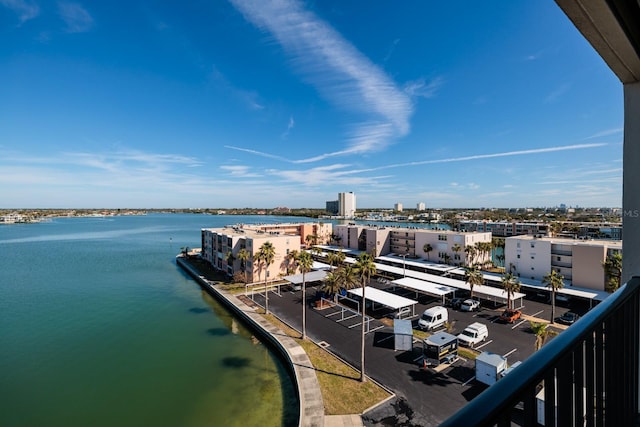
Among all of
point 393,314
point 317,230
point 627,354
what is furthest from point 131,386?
point 317,230

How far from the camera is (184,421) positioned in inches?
464

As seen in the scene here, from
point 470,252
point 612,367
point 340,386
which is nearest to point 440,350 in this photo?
point 340,386

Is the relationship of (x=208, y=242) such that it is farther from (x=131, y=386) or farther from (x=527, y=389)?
(x=527, y=389)

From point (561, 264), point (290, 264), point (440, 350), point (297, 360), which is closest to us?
point (440, 350)

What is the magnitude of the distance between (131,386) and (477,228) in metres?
69.4

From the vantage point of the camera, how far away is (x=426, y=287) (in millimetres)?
23047

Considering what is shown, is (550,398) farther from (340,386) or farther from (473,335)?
(473,335)

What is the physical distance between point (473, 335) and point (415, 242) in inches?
868

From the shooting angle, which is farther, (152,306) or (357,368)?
(152,306)

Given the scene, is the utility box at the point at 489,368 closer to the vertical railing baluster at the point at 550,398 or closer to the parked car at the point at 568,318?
the parked car at the point at 568,318

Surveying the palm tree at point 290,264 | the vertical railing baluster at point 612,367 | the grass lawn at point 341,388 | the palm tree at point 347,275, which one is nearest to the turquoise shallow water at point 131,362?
the grass lawn at point 341,388

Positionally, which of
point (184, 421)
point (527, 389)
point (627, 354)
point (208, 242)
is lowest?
point (184, 421)

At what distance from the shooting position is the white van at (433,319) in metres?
17.8

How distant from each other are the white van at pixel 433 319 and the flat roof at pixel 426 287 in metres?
3.13
